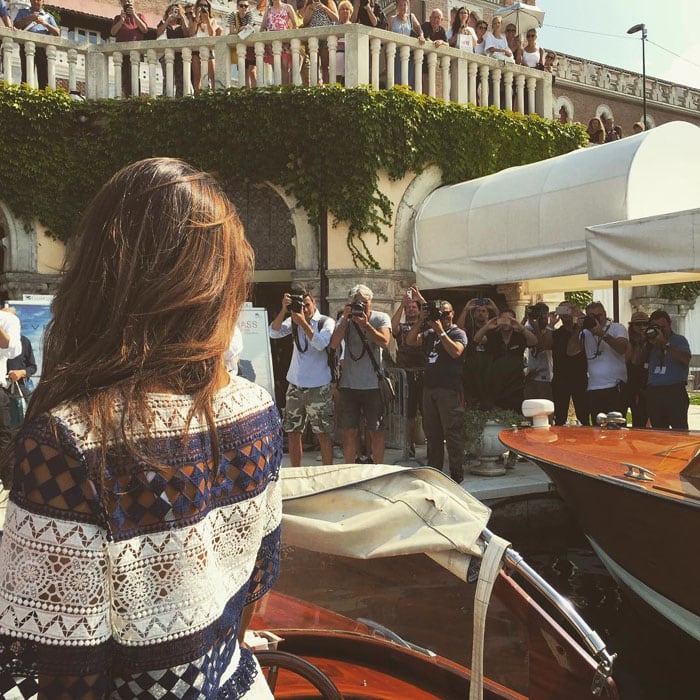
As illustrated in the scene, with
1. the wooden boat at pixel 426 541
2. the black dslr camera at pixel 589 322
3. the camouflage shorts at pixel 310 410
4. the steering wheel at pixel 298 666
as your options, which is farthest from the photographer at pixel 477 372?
the steering wheel at pixel 298 666

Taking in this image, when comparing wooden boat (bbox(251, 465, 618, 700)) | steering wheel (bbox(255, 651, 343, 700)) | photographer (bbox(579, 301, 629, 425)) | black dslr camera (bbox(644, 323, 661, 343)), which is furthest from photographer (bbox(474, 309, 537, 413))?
steering wheel (bbox(255, 651, 343, 700))

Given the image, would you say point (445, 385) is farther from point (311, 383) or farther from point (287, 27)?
point (287, 27)

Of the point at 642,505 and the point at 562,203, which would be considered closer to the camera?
the point at 642,505

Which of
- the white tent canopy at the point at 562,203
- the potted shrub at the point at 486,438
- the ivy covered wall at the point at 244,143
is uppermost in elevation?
the ivy covered wall at the point at 244,143

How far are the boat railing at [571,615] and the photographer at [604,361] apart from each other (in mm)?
6269

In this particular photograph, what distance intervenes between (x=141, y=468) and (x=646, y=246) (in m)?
6.38

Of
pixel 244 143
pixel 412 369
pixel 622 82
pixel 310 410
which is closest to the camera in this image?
pixel 310 410

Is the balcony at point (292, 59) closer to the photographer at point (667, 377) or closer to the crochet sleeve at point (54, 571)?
the photographer at point (667, 377)

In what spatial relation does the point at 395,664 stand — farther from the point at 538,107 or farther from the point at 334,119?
the point at 538,107

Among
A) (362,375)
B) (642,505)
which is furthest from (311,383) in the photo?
(642,505)

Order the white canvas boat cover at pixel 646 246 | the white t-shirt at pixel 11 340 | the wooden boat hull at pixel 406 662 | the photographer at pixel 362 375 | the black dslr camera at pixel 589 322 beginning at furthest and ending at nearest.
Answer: the black dslr camera at pixel 589 322
the white t-shirt at pixel 11 340
the photographer at pixel 362 375
the white canvas boat cover at pixel 646 246
the wooden boat hull at pixel 406 662

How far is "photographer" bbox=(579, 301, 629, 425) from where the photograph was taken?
788cm

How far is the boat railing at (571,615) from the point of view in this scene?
74.5 inches

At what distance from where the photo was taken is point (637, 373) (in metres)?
8.58
